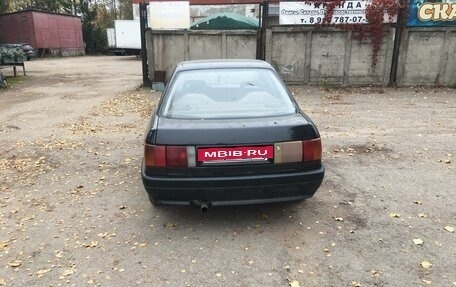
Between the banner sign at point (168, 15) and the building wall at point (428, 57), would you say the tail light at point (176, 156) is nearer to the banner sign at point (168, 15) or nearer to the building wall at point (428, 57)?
the banner sign at point (168, 15)

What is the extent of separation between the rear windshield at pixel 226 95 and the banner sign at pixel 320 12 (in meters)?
9.36

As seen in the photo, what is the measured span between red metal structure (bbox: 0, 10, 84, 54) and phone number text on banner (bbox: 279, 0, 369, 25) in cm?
2988

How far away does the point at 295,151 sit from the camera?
11.7 ft

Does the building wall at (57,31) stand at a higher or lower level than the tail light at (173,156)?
higher

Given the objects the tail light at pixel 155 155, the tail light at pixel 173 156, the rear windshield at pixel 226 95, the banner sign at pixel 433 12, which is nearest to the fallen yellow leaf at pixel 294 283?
the tail light at pixel 173 156

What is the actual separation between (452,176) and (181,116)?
370 centimetres

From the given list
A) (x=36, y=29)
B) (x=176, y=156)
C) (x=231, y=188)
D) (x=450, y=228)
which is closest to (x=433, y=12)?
(x=450, y=228)

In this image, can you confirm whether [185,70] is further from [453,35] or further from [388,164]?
[453,35]

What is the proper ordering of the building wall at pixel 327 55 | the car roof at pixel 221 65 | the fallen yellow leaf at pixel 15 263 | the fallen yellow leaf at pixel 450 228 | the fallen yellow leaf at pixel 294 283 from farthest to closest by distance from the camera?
the building wall at pixel 327 55 < the car roof at pixel 221 65 < the fallen yellow leaf at pixel 450 228 < the fallen yellow leaf at pixel 15 263 < the fallen yellow leaf at pixel 294 283

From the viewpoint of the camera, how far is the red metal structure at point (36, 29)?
3581 centimetres

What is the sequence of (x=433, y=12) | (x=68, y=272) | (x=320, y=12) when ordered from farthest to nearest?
(x=320, y=12)
(x=433, y=12)
(x=68, y=272)

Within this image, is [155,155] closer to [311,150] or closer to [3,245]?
[311,150]

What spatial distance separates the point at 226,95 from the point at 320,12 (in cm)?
1005

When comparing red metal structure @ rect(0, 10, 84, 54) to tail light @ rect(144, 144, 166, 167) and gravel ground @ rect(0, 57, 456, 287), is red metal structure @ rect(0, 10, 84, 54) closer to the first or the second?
gravel ground @ rect(0, 57, 456, 287)
